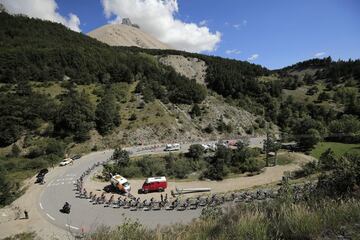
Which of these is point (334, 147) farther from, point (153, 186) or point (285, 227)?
point (285, 227)

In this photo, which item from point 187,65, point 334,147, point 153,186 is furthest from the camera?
point 187,65

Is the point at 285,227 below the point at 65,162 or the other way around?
the other way around

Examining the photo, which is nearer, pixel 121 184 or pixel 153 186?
pixel 121 184

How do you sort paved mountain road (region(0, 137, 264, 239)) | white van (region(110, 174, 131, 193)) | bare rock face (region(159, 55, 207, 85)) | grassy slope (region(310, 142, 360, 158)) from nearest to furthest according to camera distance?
paved mountain road (region(0, 137, 264, 239)) < white van (region(110, 174, 131, 193)) < grassy slope (region(310, 142, 360, 158)) < bare rock face (region(159, 55, 207, 85))

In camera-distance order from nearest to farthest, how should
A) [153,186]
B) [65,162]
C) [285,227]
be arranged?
[285,227] < [153,186] < [65,162]

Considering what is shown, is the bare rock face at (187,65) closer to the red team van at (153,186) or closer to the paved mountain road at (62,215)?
the red team van at (153,186)

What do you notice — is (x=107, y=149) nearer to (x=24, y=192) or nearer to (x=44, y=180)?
(x=44, y=180)

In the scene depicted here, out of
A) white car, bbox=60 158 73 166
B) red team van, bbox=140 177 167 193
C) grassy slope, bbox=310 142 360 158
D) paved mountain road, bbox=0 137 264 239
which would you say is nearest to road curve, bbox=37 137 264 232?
paved mountain road, bbox=0 137 264 239

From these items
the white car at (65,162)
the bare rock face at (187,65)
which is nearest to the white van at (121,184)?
→ the white car at (65,162)

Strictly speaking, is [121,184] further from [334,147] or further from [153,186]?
[334,147]

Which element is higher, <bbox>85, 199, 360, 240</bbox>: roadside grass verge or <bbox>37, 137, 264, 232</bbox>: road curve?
<bbox>85, 199, 360, 240</bbox>: roadside grass verge

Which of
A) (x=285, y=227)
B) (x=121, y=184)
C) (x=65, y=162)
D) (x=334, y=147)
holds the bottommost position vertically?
(x=121, y=184)

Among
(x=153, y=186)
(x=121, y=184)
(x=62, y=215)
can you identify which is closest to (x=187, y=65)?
(x=153, y=186)

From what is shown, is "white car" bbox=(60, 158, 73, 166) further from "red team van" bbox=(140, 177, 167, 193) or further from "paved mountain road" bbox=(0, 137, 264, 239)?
"red team van" bbox=(140, 177, 167, 193)
